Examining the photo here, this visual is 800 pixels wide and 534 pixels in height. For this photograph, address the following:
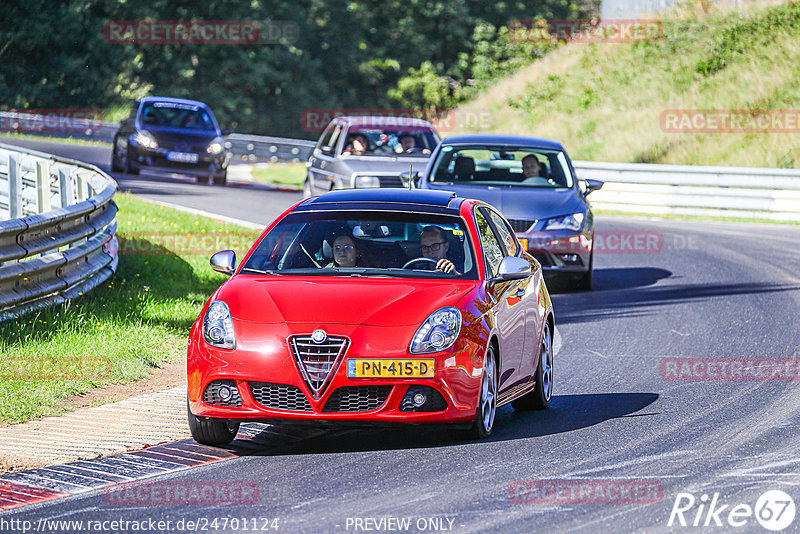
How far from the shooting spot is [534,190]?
16297 mm

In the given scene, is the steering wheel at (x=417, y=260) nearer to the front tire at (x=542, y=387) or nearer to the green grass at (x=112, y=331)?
the front tire at (x=542, y=387)

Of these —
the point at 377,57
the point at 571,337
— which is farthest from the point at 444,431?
the point at 377,57

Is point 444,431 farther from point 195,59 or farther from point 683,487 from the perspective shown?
point 195,59

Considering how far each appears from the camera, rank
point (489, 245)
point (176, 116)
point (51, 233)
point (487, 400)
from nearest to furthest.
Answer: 1. point (487, 400)
2. point (489, 245)
3. point (51, 233)
4. point (176, 116)

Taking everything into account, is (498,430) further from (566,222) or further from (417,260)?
(566,222)

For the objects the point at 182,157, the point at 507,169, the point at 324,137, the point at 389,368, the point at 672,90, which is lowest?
the point at 182,157

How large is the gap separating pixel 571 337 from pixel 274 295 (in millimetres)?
5530

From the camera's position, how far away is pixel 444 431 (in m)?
8.54

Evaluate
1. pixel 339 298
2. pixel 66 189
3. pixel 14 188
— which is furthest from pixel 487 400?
pixel 14 188

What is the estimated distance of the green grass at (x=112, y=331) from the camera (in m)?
9.47

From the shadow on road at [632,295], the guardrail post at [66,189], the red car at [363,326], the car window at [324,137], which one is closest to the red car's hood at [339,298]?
the red car at [363,326]

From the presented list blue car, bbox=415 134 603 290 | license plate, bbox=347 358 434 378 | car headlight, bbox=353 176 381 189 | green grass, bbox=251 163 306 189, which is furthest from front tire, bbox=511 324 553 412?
green grass, bbox=251 163 306 189

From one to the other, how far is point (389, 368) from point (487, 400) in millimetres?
865

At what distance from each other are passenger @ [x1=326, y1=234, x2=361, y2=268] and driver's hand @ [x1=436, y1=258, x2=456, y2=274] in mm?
559
